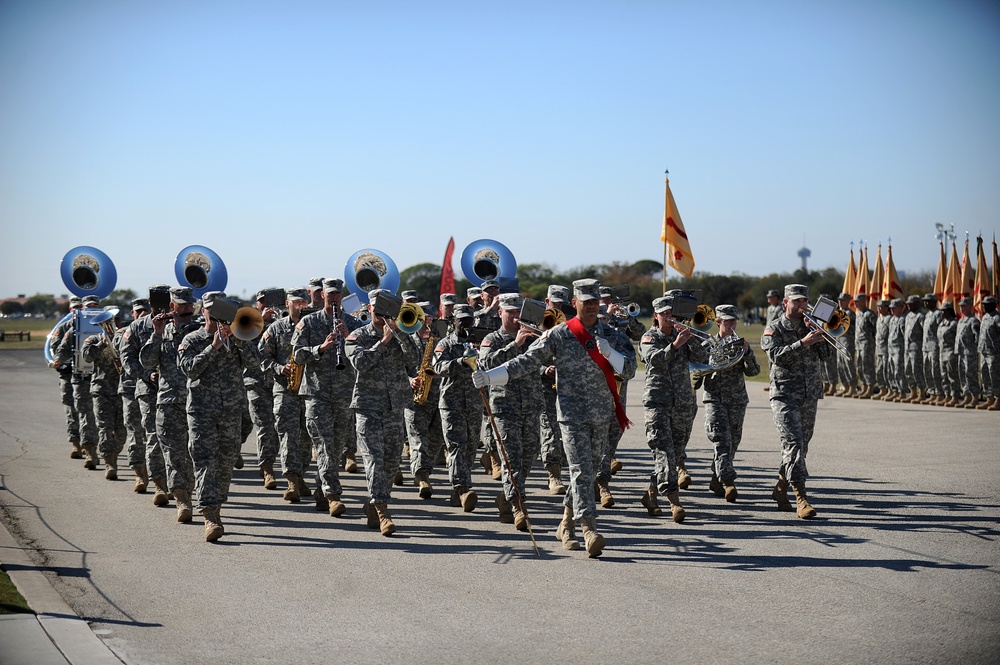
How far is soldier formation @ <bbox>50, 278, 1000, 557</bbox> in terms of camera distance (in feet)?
30.4

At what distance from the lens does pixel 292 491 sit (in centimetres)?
1195

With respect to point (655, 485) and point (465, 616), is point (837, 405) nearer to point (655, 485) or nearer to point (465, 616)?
point (655, 485)

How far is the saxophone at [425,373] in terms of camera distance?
10938mm

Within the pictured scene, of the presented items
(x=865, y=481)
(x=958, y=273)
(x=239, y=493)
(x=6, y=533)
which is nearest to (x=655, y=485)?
(x=865, y=481)

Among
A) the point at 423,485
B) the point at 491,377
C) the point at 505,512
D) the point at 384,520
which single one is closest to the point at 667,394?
the point at 505,512

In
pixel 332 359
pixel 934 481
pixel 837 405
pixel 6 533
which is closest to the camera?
pixel 6 533

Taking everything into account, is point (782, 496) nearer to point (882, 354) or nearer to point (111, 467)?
point (111, 467)

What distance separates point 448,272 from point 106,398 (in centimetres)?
1426

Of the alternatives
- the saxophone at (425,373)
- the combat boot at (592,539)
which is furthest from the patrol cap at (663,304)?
the combat boot at (592,539)

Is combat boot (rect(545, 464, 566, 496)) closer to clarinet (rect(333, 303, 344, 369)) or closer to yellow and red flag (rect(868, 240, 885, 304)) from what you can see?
clarinet (rect(333, 303, 344, 369))

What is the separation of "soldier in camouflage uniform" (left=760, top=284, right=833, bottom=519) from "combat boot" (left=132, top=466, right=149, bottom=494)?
732 centimetres

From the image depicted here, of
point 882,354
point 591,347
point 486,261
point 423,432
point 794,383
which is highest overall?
point 486,261

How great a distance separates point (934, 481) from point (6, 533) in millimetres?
10336

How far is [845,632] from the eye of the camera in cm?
662
